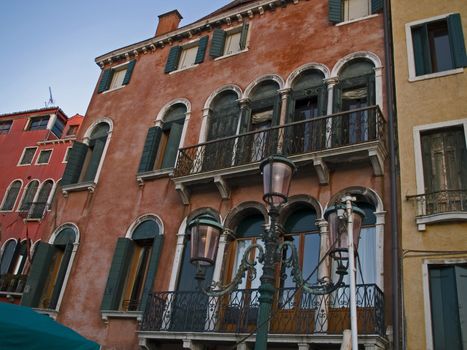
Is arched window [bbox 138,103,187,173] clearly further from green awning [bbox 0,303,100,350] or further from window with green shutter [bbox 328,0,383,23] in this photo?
green awning [bbox 0,303,100,350]

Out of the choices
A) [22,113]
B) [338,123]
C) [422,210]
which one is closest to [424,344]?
[422,210]

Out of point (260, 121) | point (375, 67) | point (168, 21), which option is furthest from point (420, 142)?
point (168, 21)

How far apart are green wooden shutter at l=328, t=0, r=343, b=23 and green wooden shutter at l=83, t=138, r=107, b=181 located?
7615mm

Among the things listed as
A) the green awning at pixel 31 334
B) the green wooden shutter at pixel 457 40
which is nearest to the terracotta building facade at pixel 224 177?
the green wooden shutter at pixel 457 40

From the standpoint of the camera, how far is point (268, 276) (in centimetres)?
621

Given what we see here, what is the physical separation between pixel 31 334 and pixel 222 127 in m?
7.80

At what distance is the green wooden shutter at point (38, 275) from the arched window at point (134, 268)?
98.1 inches

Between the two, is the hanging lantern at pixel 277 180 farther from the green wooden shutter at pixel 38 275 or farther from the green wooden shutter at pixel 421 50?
the green wooden shutter at pixel 38 275

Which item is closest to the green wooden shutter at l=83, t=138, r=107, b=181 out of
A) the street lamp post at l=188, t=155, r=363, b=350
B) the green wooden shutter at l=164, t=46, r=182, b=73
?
the green wooden shutter at l=164, t=46, r=182, b=73

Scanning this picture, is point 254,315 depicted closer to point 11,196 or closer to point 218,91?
point 218,91

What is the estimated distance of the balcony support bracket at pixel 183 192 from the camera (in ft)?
39.6

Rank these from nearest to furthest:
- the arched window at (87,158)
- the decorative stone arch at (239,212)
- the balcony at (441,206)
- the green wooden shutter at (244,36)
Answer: the balcony at (441,206) < the decorative stone arch at (239,212) < the green wooden shutter at (244,36) < the arched window at (87,158)

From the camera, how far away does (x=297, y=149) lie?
11125 mm

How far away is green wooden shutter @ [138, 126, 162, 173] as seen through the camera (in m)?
13.8
